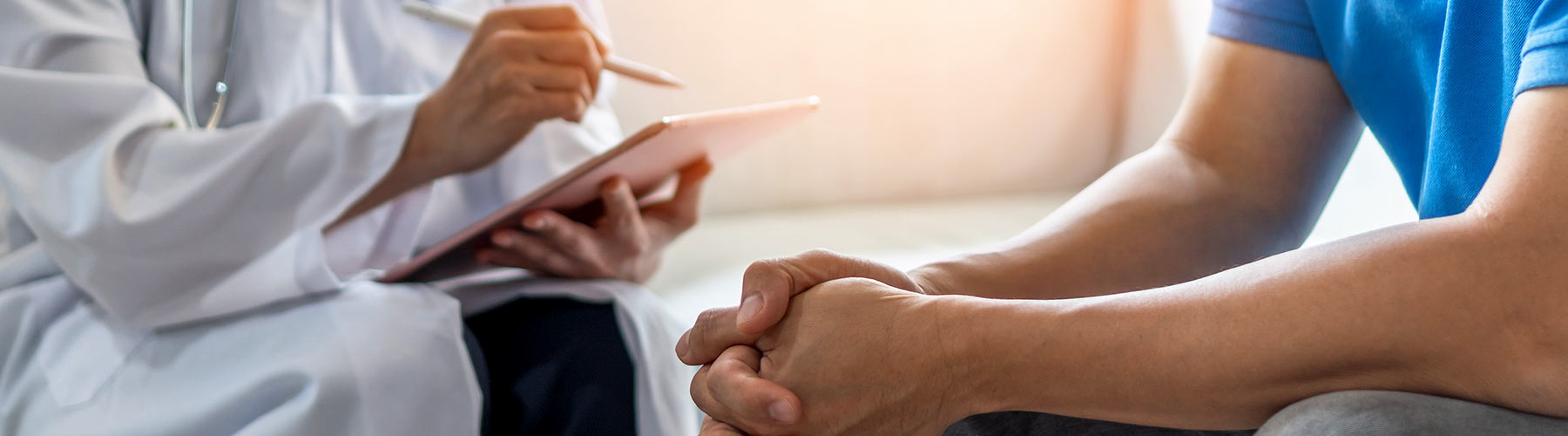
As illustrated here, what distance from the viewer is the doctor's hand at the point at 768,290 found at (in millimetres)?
526

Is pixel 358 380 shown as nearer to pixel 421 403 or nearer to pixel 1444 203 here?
pixel 421 403

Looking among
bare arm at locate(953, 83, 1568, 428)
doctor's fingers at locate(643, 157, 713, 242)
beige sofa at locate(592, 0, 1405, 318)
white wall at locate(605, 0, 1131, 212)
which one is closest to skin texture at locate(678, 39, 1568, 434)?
bare arm at locate(953, 83, 1568, 428)

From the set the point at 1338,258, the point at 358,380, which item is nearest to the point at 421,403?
the point at 358,380

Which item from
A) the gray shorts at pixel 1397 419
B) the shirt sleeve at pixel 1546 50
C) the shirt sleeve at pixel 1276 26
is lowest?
the gray shorts at pixel 1397 419

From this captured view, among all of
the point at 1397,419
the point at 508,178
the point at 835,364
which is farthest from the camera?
the point at 508,178

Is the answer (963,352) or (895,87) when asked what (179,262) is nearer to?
(963,352)

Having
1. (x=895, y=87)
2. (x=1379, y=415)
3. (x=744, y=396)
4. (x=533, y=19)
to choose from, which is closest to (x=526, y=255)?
(x=533, y=19)

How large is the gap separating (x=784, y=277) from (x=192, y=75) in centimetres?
59

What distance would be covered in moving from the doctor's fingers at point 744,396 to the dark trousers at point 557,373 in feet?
1.06

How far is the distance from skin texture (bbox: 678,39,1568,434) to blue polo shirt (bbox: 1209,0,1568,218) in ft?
0.20

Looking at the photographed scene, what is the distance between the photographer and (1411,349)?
43 cm

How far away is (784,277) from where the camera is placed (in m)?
0.53

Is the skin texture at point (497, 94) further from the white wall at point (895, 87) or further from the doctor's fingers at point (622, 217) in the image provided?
the white wall at point (895, 87)

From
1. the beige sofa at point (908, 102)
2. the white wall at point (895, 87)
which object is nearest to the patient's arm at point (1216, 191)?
the beige sofa at point (908, 102)
